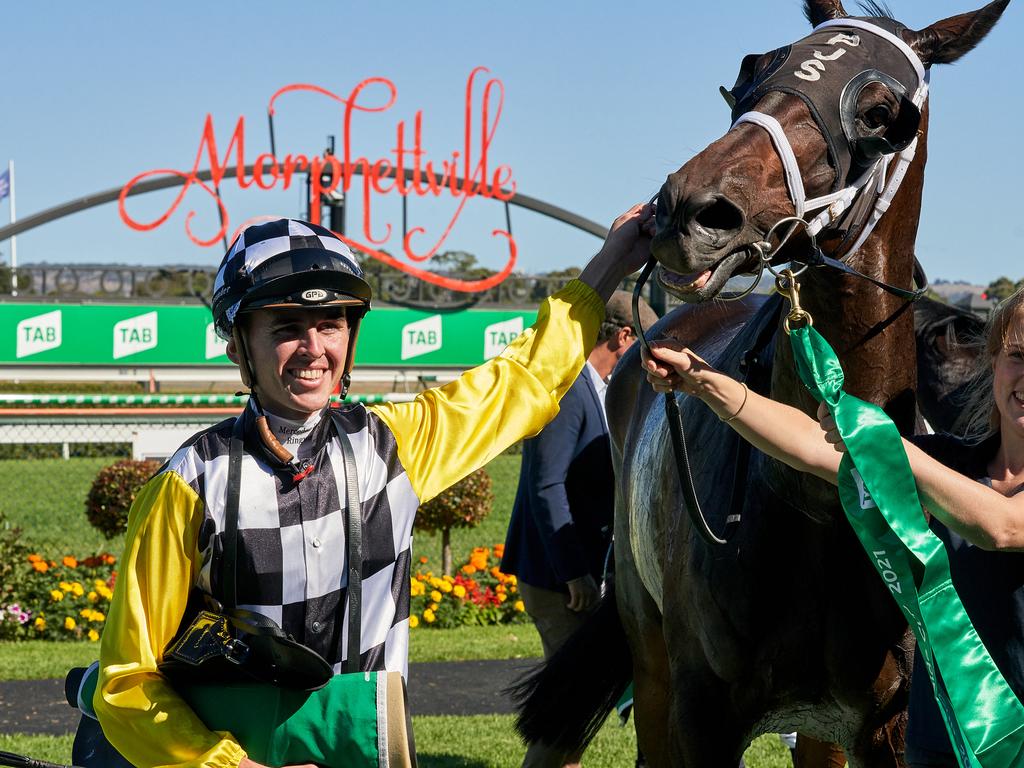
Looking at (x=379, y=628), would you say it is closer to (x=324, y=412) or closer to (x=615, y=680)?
(x=324, y=412)

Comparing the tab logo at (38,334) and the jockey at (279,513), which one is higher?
the tab logo at (38,334)

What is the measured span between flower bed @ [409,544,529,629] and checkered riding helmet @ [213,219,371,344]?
5.99 m

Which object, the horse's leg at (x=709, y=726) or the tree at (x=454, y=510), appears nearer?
the horse's leg at (x=709, y=726)

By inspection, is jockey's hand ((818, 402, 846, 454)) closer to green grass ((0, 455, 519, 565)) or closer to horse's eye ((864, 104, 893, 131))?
horse's eye ((864, 104, 893, 131))

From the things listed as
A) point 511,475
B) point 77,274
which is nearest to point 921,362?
point 511,475

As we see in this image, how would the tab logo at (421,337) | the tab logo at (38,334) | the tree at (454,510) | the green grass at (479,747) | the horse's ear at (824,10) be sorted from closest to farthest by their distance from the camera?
the horse's ear at (824,10) < the green grass at (479,747) < the tree at (454,510) < the tab logo at (38,334) < the tab logo at (421,337)

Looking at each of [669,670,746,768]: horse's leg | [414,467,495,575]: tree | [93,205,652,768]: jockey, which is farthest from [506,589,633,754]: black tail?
[414,467,495,575]: tree

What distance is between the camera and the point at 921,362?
490 cm

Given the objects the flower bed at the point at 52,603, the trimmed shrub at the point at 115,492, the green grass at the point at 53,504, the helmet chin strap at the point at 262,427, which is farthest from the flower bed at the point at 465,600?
the helmet chin strap at the point at 262,427

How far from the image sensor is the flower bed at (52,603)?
7.73 meters

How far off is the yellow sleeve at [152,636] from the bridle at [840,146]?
0.89 metres

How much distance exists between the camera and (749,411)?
88.7 inches

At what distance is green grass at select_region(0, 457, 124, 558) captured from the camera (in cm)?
1061

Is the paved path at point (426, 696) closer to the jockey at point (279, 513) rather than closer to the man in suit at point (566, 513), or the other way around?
the man in suit at point (566, 513)
